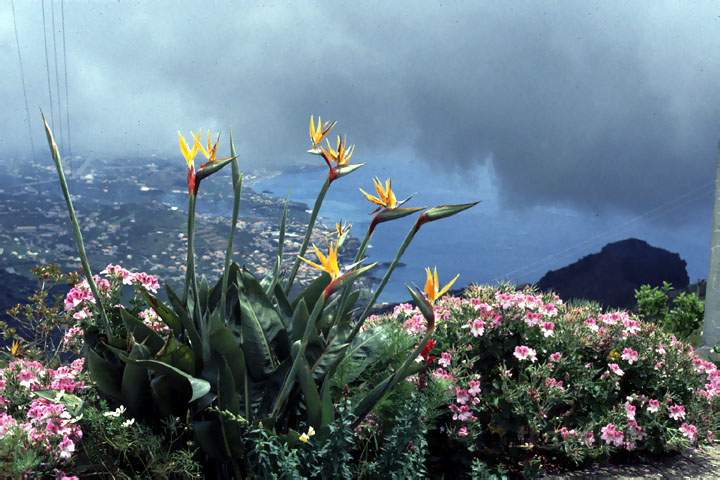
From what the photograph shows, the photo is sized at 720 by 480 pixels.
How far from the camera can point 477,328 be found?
13.1 feet

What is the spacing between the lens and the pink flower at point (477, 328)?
13.0 feet

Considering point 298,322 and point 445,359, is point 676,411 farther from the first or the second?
point 298,322

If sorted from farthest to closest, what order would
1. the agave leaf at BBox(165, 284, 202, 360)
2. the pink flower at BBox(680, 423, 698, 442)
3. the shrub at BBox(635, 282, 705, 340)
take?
the shrub at BBox(635, 282, 705, 340)
the pink flower at BBox(680, 423, 698, 442)
the agave leaf at BBox(165, 284, 202, 360)

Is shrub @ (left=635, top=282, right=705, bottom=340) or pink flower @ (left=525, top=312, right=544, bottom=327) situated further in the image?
shrub @ (left=635, top=282, right=705, bottom=340)

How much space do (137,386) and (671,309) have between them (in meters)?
8.66

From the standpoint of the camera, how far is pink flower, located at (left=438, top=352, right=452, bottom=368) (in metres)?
3.83

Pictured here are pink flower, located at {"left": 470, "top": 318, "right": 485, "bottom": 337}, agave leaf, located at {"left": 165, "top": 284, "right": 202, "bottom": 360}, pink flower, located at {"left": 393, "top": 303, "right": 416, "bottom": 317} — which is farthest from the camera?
pink flower, located at {"left": 393, "top": 303, "right": 416, "bottom": 317}

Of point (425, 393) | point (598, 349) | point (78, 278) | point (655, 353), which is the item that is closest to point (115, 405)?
point (425, 393)

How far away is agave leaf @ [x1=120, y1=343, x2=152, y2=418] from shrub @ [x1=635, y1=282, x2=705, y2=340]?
7.79 meters

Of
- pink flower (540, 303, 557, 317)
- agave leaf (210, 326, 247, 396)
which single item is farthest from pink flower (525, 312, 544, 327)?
agave leaf (210, 326, 247, 396)

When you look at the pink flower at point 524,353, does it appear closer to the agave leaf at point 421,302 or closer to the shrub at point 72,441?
the agave leaf at point 421,302

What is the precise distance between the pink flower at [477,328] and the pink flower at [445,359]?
0.18m

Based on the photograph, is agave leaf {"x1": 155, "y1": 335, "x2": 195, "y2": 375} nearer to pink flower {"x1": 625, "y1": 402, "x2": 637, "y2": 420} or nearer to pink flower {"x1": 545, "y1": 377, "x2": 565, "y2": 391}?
pink flower {"x1": 545, "y1": 377, "x2": 565, "y2": 391}

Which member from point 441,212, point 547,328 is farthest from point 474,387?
point 441,212
